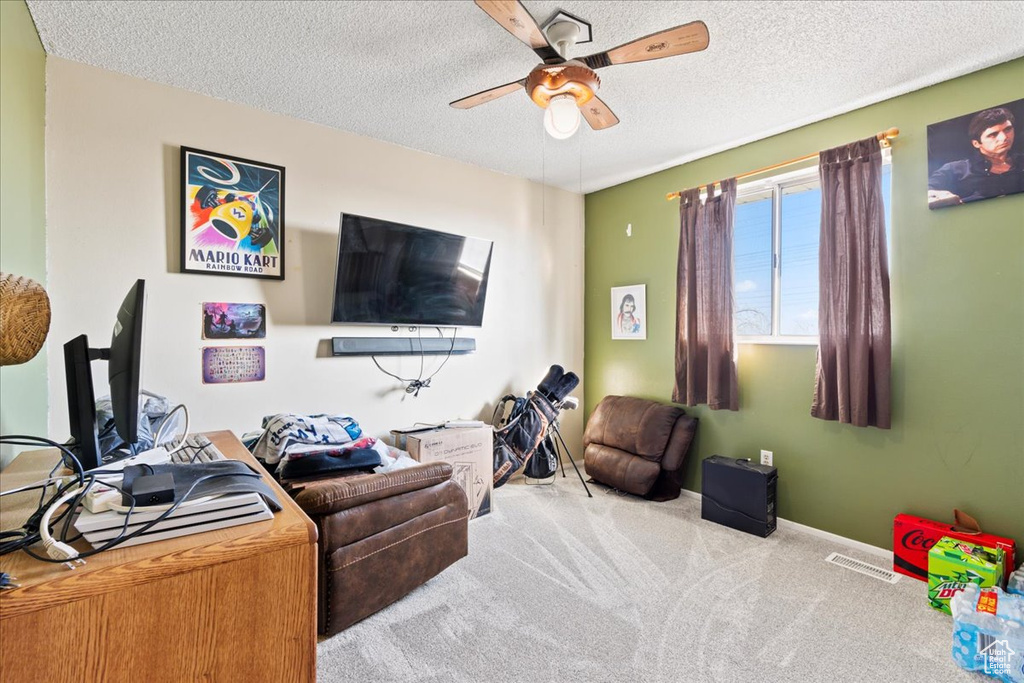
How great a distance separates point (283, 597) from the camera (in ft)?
3.05

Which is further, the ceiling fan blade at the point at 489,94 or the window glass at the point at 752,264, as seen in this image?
the window glass at the point at 752,264

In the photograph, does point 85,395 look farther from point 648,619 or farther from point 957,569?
point 957,569

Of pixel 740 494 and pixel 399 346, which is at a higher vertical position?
pixel 399 346

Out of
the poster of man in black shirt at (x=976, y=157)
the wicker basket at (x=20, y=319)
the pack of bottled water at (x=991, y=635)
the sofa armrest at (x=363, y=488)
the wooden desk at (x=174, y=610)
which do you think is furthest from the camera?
the poster of man in black shirt at (x=976, y=157)

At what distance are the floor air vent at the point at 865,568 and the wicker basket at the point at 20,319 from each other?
343 cm

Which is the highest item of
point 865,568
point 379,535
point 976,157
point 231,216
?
point 976,157

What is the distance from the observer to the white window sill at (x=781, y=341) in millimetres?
3020

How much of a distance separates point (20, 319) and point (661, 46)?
2.09 meters

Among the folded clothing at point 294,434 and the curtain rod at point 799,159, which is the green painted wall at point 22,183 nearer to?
the folded clothing at point 294,434

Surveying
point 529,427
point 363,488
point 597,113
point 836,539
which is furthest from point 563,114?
point 836,539

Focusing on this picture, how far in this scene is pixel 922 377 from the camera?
257 centimetres

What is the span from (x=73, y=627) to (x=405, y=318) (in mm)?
2599

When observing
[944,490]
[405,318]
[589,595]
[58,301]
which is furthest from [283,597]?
[944,490]

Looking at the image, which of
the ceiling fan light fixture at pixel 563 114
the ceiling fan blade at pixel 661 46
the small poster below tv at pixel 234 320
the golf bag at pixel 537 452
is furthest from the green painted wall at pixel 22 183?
Result: the golf bag at pixel 537 452
